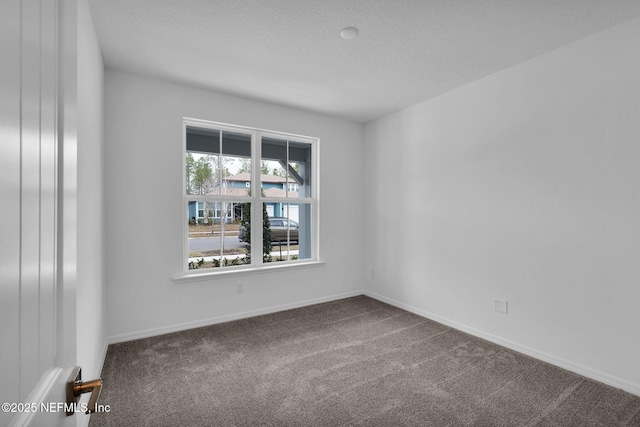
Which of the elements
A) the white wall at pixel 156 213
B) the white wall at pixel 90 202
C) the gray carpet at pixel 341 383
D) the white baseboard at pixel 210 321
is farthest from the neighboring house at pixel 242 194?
the gray carpet at pixel 341 383

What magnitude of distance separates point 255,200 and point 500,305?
290 centimetres

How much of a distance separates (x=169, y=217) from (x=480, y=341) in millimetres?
3431

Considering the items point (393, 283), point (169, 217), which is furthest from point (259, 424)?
point (393, 283)

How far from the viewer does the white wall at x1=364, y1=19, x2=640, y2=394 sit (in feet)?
7.38

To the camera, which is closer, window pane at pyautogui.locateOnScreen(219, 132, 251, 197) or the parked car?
window pane at pyautogui.locateOnScreen(219, 132, 251, 197)

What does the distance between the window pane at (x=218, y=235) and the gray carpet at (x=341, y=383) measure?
790mm

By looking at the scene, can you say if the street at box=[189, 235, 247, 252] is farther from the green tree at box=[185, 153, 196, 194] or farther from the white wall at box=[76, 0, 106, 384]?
the white wall at box=[76, 0, 106, 384]

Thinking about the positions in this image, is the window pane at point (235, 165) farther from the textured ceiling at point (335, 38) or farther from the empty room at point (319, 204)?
the textured ceiling at point (335, 38)

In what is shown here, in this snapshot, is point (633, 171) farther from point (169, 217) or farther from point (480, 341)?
point (169, 217)

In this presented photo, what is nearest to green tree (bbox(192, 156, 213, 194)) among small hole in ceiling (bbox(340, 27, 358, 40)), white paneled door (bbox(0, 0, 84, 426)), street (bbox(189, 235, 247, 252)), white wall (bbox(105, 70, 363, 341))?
white wall (bbox(105, 70, 363, 341))

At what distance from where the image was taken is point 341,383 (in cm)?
230

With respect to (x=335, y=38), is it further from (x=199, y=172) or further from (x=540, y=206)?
(x=540, y=206)

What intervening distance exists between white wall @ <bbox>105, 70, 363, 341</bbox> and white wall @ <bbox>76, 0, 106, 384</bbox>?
0.24 meters

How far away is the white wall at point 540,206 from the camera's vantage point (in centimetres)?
225
